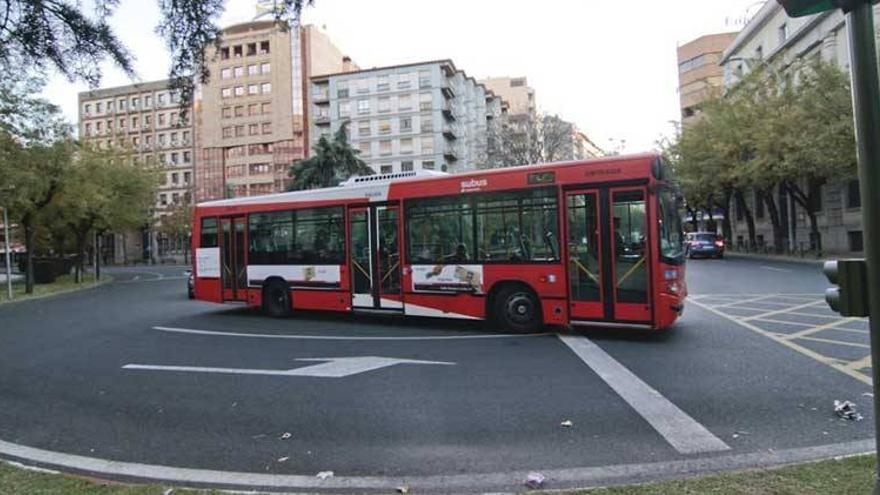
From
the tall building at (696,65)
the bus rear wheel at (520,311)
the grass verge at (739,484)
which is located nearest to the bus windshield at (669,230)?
the bus rear wheel at (520,311)

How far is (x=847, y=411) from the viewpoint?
5371mm

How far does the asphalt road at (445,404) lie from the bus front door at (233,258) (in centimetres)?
322

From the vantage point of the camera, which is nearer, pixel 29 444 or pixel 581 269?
pixel 29 444

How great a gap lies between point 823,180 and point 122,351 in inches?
1283

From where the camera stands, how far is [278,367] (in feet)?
27.2

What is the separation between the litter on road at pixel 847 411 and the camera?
527 cm

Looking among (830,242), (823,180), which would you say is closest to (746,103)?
(823,180)

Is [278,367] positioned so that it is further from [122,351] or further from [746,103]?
[746,103]

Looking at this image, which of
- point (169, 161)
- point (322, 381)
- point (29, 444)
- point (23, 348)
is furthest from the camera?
point (169, 161)

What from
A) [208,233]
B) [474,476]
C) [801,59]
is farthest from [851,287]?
[801,59]

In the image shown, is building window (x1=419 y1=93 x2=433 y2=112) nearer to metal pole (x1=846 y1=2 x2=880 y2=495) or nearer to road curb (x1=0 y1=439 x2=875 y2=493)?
road curb (x1=0 y1=439 x2=875 y2=493)

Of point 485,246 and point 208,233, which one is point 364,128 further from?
point 485,246

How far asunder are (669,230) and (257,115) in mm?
84310

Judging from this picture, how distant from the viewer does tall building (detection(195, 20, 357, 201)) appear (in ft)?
278
